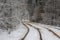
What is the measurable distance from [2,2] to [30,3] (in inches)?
423

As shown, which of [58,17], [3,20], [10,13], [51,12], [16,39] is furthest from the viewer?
[51,12]

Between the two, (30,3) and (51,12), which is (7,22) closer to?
(51,12)

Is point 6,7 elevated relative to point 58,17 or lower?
elevated

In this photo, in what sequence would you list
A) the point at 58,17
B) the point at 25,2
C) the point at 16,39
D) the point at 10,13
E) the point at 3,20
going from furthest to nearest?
the point at 25,2 < the point at 58,17 < the point at 10,13 < the point at 3,20 < the point at 16,39

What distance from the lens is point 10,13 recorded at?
370cm

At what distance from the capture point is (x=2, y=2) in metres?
3.39

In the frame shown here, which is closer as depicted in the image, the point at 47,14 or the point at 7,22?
the point at 7,22

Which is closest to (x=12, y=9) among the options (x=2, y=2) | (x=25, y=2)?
(x=2, y=2)

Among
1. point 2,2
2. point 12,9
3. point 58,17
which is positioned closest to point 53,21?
point 58,17

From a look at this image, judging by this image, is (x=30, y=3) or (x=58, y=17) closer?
(x=58, y=17)

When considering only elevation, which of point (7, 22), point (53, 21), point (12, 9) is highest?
point (12, 9)

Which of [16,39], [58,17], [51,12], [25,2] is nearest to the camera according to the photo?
[16,39]

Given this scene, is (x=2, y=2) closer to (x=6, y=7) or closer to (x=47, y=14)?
(x=6, y=7)

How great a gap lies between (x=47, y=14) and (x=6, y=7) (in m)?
5.80
